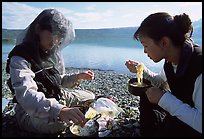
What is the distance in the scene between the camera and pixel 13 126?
129 inches

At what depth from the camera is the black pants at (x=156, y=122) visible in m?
2.62

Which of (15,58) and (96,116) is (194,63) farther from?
(15,58)

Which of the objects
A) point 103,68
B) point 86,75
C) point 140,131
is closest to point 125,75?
point 103,68

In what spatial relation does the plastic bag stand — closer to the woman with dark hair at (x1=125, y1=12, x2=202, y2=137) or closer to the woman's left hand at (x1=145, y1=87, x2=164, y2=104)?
the woman with dark hair at (x1=125, y1=12, x2=202, y2=137)

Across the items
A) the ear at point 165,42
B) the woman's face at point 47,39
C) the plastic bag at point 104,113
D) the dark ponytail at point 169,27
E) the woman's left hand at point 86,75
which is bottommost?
the plastic bag at point 104,113

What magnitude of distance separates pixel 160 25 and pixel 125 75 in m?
5.94

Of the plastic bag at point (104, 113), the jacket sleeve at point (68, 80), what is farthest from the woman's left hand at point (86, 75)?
the plastic bag at point (104, 113)

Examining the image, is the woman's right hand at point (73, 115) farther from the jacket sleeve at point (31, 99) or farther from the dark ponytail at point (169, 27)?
the dark ponytail at point (169, 27)

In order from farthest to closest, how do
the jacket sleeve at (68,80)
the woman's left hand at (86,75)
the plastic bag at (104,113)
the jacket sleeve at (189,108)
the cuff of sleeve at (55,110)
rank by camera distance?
the jacket sleeve at (68,80) < the woman's left hand at (86,75) < the plastic bag at (104,113) < the cuff of sleeve at (55,110) < the jacket sleeve at (189,108)

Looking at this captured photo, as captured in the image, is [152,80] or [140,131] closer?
[140,131]

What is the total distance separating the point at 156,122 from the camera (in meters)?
2.88

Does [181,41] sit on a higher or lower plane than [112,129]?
higher

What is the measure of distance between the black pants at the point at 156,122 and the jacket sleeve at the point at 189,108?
7.6 inches

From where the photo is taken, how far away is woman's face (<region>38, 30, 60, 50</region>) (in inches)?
116
